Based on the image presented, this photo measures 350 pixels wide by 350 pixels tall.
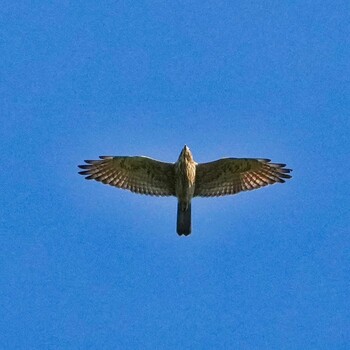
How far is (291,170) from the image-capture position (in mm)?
22422

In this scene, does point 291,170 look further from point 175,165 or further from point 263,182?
point 175,165

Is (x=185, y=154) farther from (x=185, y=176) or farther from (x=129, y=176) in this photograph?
(x=129, y=176)

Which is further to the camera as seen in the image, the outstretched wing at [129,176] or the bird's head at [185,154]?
the outstretched wing at [129,176]

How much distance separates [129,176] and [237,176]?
8.35ft

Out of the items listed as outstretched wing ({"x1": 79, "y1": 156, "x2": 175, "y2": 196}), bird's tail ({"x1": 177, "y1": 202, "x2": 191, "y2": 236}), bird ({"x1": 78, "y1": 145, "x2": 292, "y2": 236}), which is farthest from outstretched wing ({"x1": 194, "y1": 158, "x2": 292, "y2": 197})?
outstretched wing ({"x1": 79, "y1": 156, "x2": 175, "y2": 196})

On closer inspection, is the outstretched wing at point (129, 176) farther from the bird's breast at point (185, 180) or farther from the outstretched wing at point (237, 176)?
the outstretched wing at point (237, 176)

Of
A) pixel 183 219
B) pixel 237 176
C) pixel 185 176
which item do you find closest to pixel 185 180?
pixel 185 176

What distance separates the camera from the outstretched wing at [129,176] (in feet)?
73.9

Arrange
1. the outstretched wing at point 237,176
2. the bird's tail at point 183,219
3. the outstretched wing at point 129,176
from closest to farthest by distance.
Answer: the bird's tail at point 183,219
the outstretched wing at point 237,176
the outstretched wing at point 129,176

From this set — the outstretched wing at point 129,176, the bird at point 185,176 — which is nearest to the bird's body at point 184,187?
the bird at point 185,176

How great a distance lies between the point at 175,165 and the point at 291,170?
2.73 metres

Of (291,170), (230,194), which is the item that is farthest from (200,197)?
(291,170)

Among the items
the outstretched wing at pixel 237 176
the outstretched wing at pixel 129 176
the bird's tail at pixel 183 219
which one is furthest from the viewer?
the outstretched wing at pixel 129 176

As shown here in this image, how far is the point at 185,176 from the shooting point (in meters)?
21.9
